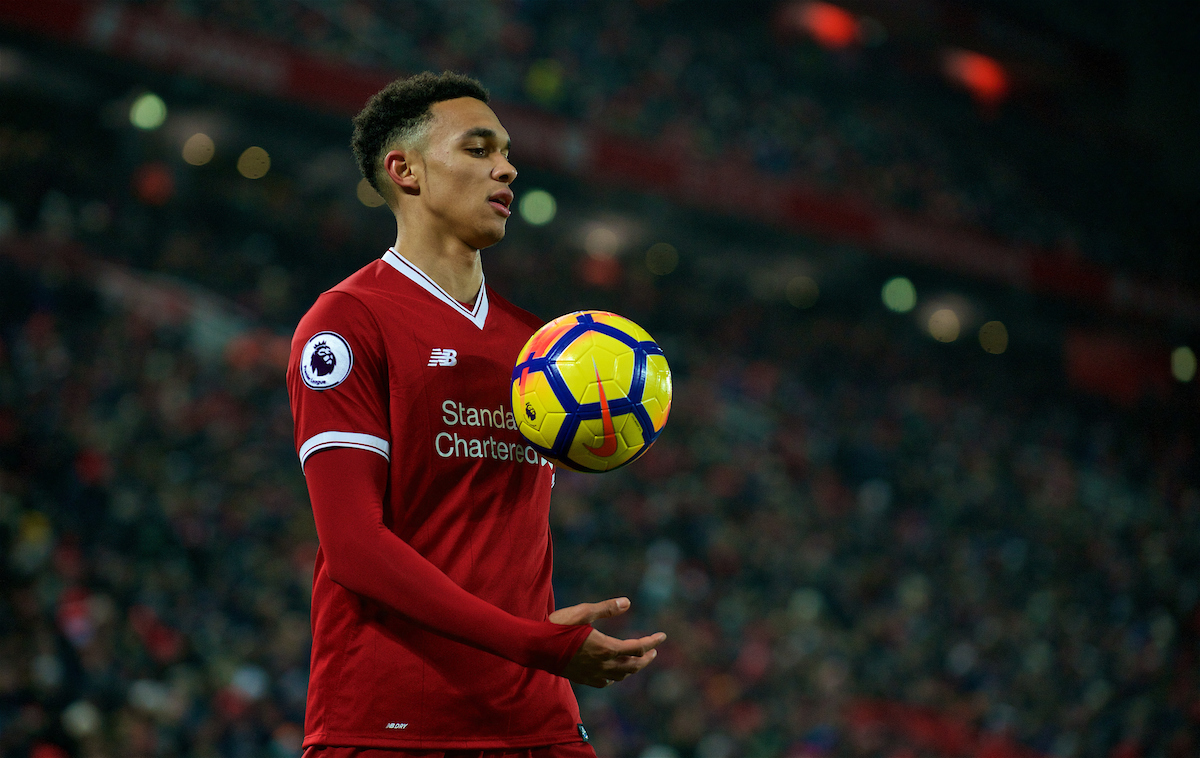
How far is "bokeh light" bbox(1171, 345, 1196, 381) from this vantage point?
24938 mm

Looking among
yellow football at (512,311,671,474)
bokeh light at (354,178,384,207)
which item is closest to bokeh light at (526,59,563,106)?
bokeh light at (354,178,384,207)

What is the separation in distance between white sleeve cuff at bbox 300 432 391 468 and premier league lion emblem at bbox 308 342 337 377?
0.13m

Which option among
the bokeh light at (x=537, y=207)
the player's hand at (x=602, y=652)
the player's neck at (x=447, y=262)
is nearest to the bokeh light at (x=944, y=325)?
the bokeh light at (x=537, y=207)

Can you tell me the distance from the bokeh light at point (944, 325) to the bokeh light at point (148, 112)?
57.3ft

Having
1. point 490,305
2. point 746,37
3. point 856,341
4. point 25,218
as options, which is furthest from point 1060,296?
point 490,305

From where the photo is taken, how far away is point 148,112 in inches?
652

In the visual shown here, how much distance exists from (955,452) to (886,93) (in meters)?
11.5

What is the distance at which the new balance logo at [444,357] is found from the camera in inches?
86.1

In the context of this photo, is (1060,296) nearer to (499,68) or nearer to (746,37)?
(746,37)

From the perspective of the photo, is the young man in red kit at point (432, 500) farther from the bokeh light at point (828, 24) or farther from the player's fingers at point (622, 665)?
the bokeh light at point (828, 24)

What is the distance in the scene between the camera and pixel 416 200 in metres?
2.40

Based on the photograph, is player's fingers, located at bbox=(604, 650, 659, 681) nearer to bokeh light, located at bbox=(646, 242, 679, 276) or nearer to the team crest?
the team crest

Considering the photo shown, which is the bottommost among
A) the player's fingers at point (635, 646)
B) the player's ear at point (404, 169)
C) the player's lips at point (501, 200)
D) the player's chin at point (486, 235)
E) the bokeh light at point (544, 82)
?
the player's fingers at point (635, 646)

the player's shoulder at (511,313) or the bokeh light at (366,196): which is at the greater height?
the bokeh light at (366,196)
